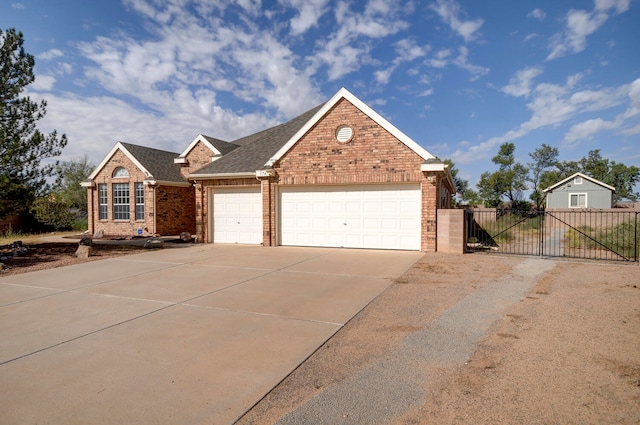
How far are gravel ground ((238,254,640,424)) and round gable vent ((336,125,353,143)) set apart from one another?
7812 mm

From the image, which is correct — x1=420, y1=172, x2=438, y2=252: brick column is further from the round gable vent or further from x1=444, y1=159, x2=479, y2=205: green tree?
x1=444, y1=159, x2=479, y2=205: green tree

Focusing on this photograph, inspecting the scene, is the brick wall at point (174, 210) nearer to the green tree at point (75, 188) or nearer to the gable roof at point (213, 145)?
the gable roof at point (213, 145)

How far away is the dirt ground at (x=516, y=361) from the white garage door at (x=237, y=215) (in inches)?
368

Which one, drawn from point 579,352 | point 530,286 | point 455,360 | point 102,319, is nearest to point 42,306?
point 102,319

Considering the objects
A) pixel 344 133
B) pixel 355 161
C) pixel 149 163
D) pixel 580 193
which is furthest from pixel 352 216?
pixel 580 193

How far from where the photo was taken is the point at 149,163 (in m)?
21.6

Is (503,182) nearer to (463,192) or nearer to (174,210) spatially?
(463,192)

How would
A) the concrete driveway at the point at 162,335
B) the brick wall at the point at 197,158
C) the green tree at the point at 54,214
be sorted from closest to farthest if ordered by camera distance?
the concrete driveway at the point at 162,335 → the brick wall at the point at 197,158 → the green tree at the point at 54,214

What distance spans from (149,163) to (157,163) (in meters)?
0.80

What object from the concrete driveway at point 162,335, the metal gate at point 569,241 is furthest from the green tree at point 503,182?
the concrete driveway at point 162,335

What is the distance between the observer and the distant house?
35.7m

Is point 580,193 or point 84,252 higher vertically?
point 580,193

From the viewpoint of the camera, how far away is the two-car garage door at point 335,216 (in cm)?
1334

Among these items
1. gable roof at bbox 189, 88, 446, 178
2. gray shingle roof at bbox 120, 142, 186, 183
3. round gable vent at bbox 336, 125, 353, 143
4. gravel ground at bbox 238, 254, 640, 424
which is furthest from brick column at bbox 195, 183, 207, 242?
gravel ground at bbox 238, 254, 640, 424
